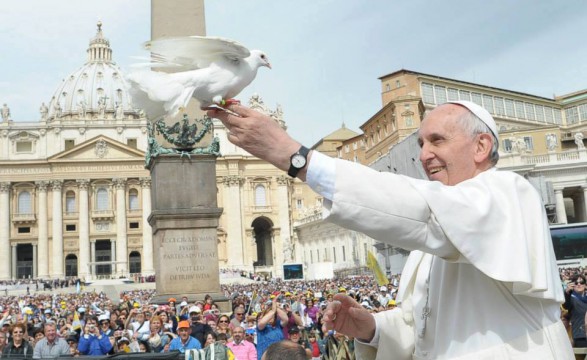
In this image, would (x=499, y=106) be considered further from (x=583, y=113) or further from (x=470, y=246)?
(x=470, y=246)

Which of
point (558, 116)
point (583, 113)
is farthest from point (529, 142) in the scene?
point (558, 116)

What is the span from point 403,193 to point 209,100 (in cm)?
83

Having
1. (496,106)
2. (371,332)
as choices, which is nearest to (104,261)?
(496,106)

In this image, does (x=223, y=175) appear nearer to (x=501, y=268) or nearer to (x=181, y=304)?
(x=181, y=304)

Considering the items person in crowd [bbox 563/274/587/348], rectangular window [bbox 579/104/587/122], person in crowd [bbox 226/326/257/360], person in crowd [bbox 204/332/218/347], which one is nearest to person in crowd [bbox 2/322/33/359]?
person in crowd [bbox 204/332/218/347]

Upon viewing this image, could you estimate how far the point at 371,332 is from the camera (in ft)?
7.13

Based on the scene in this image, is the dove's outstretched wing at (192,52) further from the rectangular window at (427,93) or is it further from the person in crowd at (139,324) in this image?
the rectangular window at (427,93)

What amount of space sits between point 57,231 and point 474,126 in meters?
79.9

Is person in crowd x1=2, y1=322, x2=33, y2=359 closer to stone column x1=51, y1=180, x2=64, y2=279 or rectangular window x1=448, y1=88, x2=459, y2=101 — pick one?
rectangular window x1=448, y1=88, x2=459, y2=101

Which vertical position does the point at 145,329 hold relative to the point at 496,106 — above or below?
below

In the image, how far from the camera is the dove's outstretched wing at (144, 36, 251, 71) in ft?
6.87

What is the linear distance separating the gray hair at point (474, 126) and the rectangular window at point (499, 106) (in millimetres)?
69124

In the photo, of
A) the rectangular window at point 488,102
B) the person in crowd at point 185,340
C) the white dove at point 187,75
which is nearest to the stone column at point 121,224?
the rectangular window at point 488,102

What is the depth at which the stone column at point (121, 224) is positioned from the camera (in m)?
77.7
